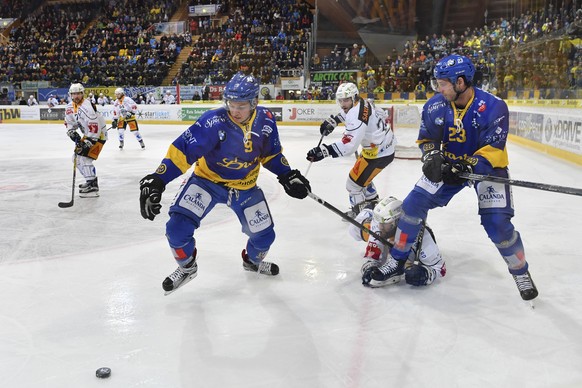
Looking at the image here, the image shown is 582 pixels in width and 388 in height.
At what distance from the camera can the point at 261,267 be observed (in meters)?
3.51

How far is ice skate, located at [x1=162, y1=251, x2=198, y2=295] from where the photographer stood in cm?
311

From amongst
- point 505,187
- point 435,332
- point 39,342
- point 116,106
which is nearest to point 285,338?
point 435,332

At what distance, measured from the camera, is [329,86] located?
17.8 meters

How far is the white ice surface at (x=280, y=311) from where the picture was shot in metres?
2.24

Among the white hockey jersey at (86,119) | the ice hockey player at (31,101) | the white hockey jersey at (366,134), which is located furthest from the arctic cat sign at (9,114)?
the white hockey jersey at (366,134)

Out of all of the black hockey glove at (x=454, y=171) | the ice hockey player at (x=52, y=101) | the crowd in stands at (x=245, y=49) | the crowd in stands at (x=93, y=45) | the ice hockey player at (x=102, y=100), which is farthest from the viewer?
the crowd in stands at (x=93, y=45)

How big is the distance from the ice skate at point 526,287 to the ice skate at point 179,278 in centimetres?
192

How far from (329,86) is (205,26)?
11.0 metres

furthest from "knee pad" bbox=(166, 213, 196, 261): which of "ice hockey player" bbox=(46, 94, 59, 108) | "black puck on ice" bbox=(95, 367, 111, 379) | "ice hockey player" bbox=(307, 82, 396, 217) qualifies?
"ice hockey player" bbox=(46, 94, 59, 108)

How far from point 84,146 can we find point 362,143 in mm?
3457

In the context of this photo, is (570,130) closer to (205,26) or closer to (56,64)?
(205,26)

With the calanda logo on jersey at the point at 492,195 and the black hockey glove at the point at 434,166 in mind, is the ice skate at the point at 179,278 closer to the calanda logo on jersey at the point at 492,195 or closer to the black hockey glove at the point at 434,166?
the black hockey glove at the point at 434,166

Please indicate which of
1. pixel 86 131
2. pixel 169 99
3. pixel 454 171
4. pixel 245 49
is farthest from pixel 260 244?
pixel 245 49

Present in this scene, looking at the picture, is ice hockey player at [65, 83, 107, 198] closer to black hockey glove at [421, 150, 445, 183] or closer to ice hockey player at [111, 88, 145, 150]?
black hockey glove at [421, 150, 445, 183]
